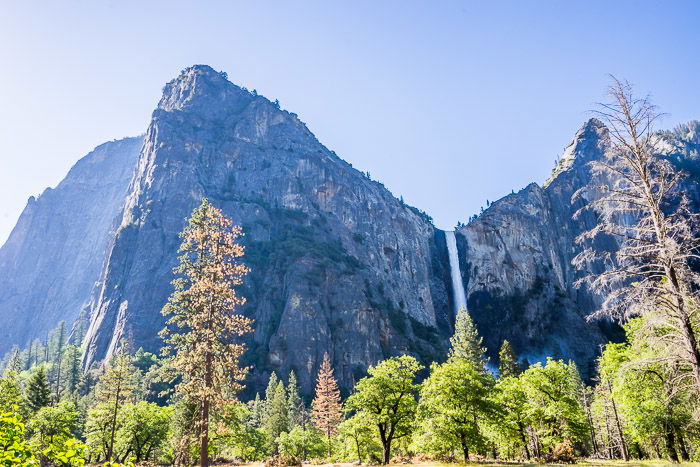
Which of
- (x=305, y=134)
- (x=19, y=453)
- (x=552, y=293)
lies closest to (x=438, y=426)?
(x=19, y=453)

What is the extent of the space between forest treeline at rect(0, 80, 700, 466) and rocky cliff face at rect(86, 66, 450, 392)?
167ft

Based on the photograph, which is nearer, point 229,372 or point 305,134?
point 229,372

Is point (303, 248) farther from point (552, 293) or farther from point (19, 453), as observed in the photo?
point (19, 453)

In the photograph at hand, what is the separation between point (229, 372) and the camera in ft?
82.1

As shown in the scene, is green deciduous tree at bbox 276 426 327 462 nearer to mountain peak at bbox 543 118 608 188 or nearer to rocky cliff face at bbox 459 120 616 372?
rocky cliff face at bbox 459 120 616 372

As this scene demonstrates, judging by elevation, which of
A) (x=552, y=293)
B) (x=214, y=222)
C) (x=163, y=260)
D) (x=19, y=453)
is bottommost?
(x=19, y=453)

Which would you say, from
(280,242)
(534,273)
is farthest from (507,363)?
(534,273)

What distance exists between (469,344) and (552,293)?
93132mm

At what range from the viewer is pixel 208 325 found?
25578 mm

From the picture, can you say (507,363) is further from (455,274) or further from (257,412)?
(455,274)

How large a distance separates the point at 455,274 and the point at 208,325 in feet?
462

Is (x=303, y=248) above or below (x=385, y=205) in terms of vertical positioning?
below

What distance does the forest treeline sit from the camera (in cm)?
1625

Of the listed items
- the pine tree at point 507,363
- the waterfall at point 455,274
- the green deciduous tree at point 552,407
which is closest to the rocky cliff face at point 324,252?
the waterfall at point 455,274
